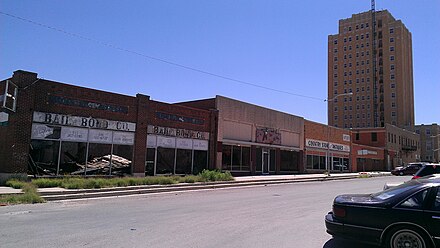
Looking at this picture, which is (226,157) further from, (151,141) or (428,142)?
(428,142)

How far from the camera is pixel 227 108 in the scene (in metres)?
33.5

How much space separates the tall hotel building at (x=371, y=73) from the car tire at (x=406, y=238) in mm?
124945

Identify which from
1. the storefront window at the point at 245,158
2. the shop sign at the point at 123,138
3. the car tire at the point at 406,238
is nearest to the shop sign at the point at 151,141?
the shop sign at the point at 123,138

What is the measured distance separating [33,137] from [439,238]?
1977 centimetres

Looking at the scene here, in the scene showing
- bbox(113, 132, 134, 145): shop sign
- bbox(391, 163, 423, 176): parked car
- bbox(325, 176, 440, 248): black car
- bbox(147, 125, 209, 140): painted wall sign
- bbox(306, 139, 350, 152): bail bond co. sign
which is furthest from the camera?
bbox(391, 163, 423, 176): parked car

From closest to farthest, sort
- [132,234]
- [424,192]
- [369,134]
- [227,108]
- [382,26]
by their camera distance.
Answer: [424,192] < [132,234] < [227,108] < [369,134] < [382,26]

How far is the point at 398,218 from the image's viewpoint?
6441 millimetres

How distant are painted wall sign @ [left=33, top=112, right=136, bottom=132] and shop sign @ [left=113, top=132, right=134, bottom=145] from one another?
33 cm

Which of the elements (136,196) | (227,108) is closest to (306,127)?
(227,108)

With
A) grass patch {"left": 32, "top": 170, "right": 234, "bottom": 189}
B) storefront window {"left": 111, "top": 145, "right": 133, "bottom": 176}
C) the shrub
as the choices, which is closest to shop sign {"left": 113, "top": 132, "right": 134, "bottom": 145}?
storefront window {"left": 111, "top": 145, "right": 133, "bottom": 176}

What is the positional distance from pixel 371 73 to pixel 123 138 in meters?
119

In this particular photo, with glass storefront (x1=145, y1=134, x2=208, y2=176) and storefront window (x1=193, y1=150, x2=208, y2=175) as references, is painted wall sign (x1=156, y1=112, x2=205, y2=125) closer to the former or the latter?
glass storefront (x1=145, y1=134, x2=208, y2=176)

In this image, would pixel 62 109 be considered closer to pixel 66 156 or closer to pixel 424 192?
pixel 66 156

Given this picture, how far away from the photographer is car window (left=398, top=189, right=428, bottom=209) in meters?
6.48
